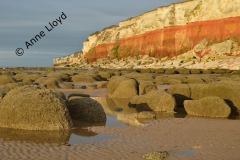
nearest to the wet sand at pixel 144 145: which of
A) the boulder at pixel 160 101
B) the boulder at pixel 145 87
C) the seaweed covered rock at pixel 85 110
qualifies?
the seaweed covered rock at pixel 85 110

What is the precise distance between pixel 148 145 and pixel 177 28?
2322 inches

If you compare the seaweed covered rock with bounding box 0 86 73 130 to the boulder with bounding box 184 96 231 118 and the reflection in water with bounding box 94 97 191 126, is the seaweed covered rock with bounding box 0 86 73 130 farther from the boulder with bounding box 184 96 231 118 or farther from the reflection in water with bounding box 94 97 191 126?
the boulder with bounding box 184 96 231 118

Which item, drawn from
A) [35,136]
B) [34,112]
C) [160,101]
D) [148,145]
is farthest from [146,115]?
[35,136]

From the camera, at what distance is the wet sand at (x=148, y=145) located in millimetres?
8164

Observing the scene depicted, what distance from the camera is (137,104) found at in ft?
53.5

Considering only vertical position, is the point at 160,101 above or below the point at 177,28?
below

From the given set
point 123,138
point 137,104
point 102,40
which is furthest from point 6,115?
point 102,40

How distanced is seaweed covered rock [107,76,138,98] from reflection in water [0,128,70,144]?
9.37 meters

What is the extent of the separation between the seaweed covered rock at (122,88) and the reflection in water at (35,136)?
937 cm

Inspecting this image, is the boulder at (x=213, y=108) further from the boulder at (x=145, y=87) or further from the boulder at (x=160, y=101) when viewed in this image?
the boulder at (x=145, y=87)

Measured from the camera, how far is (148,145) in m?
9.26

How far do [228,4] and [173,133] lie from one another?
48.1 m

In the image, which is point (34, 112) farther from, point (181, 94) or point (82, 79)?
point (82, 79)

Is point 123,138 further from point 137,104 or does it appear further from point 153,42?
point 153,42
